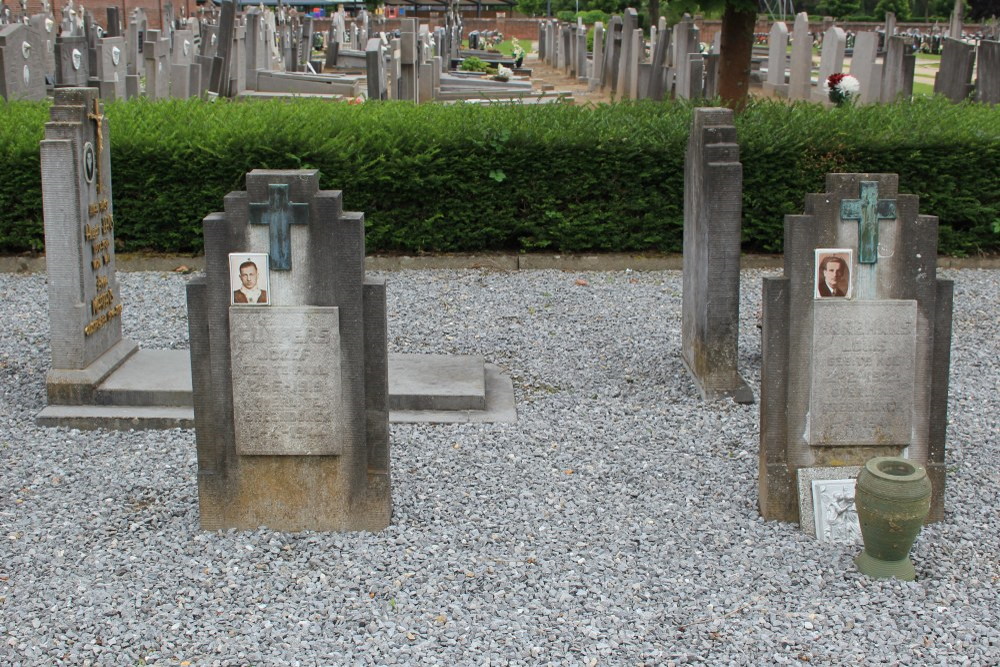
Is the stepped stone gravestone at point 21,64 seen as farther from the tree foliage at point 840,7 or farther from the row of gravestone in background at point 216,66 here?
the tree foliage at point 840,7

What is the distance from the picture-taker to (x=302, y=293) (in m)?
5.08

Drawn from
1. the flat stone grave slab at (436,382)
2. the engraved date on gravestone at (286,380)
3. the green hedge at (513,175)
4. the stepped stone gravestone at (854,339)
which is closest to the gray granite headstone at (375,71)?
the green hedge at (513,175)

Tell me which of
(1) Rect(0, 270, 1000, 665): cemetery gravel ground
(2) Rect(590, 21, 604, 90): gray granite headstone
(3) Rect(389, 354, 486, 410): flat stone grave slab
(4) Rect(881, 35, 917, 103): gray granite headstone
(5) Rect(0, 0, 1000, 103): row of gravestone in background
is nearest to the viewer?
(1) Rect(0, 270, 1000, 665): cemetery gravel ground

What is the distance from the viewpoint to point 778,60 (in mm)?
25500

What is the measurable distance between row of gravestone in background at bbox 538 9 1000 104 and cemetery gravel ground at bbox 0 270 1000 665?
9.32 metres

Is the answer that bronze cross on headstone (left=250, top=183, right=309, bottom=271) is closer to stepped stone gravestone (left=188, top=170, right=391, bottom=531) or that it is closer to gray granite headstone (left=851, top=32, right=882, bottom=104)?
Result: stepped stone gravestone (left=188, top=170, right=391, bottom=531)

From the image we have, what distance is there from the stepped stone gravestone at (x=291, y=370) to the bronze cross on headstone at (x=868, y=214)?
2.16 m

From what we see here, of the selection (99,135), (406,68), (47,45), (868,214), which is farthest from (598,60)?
(868,214)

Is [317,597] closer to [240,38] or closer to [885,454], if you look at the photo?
[885,454]

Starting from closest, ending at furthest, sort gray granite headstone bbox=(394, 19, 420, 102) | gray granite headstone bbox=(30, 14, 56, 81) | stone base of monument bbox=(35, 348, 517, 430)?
1. stone base of monument bbox=(35, 348, 517, 430)
2. gray granite headstone bbox=(394, 19, 420, 102)
3. gray granite headstone bbox=(30, 14, 56, 81)

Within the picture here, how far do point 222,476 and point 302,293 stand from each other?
955 mm

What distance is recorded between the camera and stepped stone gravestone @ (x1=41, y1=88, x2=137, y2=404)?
22.8 ft

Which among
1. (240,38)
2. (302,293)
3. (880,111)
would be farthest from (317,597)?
(240,38)

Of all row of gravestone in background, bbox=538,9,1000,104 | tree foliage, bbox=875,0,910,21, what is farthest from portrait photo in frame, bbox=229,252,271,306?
tree foliage, bbox=875,0,910,21
